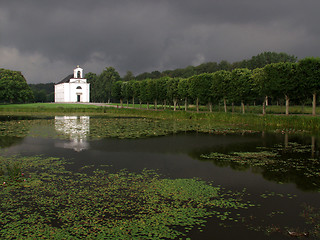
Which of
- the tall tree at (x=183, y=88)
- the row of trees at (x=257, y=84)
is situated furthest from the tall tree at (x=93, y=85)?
the tall tree at (x=183, y=88)

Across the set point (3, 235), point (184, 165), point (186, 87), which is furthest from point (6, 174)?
point (186, 87)

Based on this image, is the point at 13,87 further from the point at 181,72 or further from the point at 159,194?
the point at 159,194

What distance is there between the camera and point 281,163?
13.6 metres

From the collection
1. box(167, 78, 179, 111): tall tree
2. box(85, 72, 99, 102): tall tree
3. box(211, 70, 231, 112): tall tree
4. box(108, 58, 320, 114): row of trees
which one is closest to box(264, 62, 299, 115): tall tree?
box(108, 58, 320, 114): row of trees

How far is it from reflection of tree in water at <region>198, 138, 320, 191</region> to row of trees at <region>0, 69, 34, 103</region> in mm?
99431

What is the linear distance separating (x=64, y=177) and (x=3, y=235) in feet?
14.6

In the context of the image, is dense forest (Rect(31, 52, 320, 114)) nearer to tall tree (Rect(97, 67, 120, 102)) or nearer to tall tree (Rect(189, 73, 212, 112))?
tall tree (Rect(189, 73, 212, 112))

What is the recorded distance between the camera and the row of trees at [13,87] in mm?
97875

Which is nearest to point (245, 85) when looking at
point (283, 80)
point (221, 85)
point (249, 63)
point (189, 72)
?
point (221, 85)

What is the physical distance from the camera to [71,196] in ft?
28.3

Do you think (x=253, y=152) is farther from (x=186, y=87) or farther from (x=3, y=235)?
(x=186, y=87)

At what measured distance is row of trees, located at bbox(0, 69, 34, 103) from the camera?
97.9 m

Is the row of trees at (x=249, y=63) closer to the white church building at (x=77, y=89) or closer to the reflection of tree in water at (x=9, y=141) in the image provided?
the white church building at (x=77, y=89)

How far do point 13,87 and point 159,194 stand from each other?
10652cm
